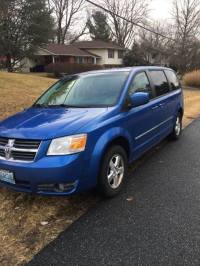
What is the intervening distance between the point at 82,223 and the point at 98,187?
0.57 meters

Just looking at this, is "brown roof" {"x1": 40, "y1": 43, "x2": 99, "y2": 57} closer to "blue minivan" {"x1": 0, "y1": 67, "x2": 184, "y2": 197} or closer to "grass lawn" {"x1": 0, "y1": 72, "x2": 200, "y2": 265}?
"blue minivan" {"x1": 0, "y1": 67, "x2": 184, "y2": 197}

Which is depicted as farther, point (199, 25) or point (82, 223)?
point (199, 25)

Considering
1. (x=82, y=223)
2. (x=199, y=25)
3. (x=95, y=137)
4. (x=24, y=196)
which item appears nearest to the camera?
(x=82, y=223)

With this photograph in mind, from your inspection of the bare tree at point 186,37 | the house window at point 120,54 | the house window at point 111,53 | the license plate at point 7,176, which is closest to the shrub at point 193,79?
the bare tree at point 186,37

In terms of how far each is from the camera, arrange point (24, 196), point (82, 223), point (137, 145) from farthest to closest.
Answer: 1. point (137, 145)
2. point (24, 196)
3. point (82, 223)

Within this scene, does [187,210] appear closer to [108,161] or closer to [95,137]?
[108,161]

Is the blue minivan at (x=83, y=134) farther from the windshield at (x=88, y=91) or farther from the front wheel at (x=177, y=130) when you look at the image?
the front wheel at (x=177, y=130)

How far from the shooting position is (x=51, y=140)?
11.9 ft

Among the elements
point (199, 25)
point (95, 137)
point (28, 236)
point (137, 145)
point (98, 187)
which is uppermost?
point (199, 25)

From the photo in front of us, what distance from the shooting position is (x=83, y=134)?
373 centimetres

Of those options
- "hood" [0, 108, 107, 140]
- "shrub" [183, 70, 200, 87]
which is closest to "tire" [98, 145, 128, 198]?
"hood" [0, 108, 107, 140]

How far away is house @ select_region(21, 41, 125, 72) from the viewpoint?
4219cm

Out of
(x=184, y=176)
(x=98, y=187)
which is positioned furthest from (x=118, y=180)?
(x=184, y=176)

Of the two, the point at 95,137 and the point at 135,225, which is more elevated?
the point at 95,137
